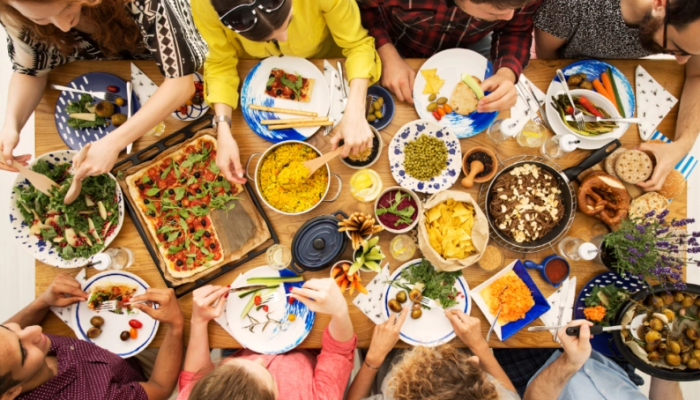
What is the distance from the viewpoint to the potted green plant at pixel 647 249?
5.39ft

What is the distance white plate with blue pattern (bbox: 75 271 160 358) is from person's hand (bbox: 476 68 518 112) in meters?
1.78

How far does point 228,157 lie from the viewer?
1.72 metres

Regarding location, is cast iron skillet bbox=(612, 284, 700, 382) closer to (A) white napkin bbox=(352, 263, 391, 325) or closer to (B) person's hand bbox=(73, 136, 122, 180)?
(A) white napkin bbox=(352, 263, 391, 325)

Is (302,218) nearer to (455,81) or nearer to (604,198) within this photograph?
(455,81)

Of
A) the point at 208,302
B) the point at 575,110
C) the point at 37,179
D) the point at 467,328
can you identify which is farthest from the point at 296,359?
the point at 575,110

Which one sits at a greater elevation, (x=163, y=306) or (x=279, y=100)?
(x=279, y=100)

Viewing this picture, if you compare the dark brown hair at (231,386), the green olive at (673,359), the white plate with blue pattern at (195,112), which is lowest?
the green olive at (673,359)

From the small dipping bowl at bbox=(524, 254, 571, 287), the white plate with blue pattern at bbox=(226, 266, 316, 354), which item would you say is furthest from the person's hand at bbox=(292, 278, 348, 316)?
the small dipping bowl at bbox=(524, 254, 571, 287)

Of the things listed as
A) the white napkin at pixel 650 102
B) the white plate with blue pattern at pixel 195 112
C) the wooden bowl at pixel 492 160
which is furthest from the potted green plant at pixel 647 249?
the white plate with blue pattern at pixel 195 112

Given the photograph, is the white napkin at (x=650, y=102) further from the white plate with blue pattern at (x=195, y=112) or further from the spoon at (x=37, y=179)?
the spoon at (x=37, y=179)

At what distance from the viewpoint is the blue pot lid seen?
1703mm

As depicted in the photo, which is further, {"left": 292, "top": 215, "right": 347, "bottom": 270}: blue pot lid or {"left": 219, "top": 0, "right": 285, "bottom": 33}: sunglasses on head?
{"left": 292, "top": 215, "right": 347, "bottom": 270}: blue pot lid

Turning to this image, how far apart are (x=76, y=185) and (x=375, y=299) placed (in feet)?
4.70

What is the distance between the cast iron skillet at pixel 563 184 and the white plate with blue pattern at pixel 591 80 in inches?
4.4
